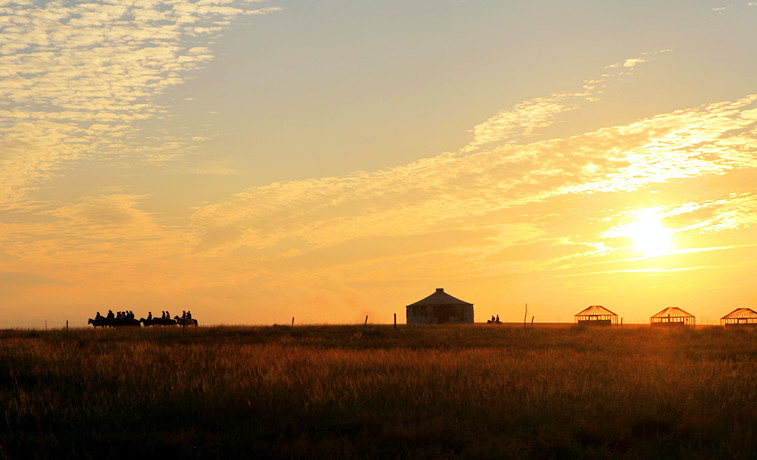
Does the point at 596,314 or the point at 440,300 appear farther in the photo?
the point at 596,314

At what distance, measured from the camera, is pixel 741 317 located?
81625 mm

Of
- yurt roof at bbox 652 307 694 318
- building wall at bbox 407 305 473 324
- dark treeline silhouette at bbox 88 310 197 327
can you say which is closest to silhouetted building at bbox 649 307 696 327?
yurt roof at bbox 652 307 694 318

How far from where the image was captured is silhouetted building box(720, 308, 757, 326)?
8050 centimetres

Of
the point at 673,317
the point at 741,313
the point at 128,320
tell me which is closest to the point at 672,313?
the point at 673,317

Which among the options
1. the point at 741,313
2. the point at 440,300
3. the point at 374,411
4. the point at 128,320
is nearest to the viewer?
the point at 374,411

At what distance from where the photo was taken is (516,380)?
1486cm

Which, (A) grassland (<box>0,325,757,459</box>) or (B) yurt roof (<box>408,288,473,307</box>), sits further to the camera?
(B) yurt roof (<box>408,288,473,307</box>)

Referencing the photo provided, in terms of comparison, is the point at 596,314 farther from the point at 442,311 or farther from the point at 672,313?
the point at 442,311

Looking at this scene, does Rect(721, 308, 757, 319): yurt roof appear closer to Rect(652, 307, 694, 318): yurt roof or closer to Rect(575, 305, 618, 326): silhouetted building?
Rect(652, 307, 694, 318): yurt roof

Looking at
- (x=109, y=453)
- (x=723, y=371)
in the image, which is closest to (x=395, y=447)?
(x=109, y=453)

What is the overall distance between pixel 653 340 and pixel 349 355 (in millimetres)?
22547

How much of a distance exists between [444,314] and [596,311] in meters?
23.7

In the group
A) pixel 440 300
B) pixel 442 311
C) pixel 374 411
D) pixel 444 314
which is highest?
pixel 440 300

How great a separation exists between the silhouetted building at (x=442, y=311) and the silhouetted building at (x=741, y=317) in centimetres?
3155
